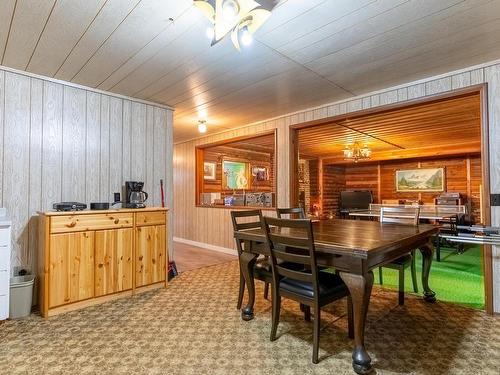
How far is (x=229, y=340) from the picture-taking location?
2.17 m

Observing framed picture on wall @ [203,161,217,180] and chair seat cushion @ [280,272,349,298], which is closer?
chair seat cushion @ [280,272,349,298]

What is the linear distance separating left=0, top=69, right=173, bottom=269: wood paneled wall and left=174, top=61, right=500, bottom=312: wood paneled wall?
1798mm

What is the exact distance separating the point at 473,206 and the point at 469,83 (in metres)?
6.62

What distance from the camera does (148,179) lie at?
12.7ft

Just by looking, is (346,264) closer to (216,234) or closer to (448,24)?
(448,24)

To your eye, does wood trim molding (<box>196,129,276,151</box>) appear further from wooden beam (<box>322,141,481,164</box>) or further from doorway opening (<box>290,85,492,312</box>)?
wooden beam (<box>322,141,481,164</box>)

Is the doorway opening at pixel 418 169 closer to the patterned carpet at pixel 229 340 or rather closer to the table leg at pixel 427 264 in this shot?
the table leg at pixel 427 264

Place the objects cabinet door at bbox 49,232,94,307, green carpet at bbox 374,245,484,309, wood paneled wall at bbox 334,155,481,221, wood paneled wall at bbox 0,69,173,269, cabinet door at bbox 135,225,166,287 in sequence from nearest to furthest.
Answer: cabinet door at bbox 49,232,94,307 < wood paneled wall at bbox 0,69,173,269 < green carpet at bbox 374,245,484,309 < cabinet door at bbox 135,225,166,287 < wood paneled wall at bbox 334,155,481,221

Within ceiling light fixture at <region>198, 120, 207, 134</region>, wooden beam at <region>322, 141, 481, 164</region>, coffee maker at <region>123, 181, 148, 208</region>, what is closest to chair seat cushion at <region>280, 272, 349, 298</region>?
coffee maker at <region>123, 181, 148, 208</region>

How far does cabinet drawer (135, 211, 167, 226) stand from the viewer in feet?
10.6

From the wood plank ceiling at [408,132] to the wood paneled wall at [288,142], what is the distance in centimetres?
22

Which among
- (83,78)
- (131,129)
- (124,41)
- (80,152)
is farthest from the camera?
(131,129)

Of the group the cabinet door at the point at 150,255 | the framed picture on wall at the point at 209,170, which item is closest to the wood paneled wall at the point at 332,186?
the framed picture on wall at the point at 209,170

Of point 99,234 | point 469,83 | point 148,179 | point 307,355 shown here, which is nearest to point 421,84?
point 469,83
